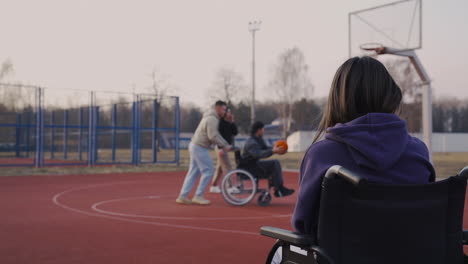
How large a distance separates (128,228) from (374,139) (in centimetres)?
475

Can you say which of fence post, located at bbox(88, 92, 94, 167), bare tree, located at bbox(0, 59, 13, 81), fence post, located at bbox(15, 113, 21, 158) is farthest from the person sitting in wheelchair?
bare tree, located at bbox(0, 59, 13, 81)

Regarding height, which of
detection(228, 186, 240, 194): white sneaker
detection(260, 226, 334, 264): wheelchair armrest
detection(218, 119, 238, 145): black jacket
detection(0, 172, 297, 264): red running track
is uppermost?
detection(218, 119, 238, 145): black jacket

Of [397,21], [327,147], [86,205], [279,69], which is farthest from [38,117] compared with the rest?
[279,69]

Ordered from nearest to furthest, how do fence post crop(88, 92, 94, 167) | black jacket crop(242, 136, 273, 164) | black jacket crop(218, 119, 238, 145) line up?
black jacket crop(242, 136, 273, 164) → black jacket crop(218, 119, 238, 145) → fence post crop(88, 92, 94, 167)

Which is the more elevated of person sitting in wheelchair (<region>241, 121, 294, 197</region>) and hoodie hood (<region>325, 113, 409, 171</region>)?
hoodie hood (<region>325, 113, 409, 171</region>)

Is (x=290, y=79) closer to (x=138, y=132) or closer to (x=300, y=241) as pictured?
(x=138, y=132)

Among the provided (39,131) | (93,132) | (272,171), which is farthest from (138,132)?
(272,171)

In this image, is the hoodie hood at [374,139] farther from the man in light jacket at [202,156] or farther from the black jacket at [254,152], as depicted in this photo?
the man in light jacket at [202,156]

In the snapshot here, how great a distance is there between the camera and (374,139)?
1.60 meters

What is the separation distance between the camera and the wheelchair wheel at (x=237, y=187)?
7.82 metres

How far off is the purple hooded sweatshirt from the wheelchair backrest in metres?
0.07

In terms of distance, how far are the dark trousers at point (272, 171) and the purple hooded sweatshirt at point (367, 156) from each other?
20.0ft

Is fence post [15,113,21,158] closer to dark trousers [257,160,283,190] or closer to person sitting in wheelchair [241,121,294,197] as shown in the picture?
person sitting in wheelchair [241,121,294,197]

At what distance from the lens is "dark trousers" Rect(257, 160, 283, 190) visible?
309 inches
